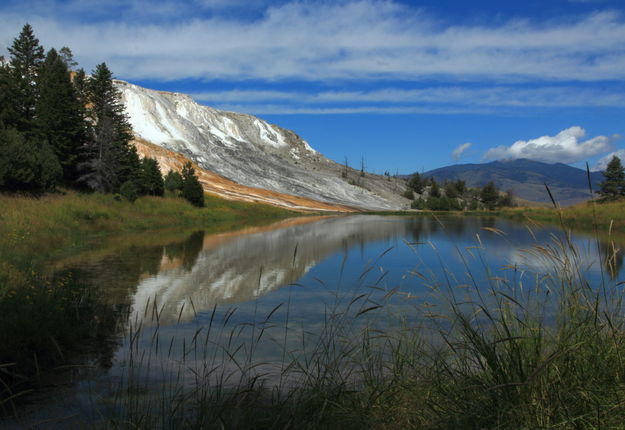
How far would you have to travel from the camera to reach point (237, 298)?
1103 centimetres

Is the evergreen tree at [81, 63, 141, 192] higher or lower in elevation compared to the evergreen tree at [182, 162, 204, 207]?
higher

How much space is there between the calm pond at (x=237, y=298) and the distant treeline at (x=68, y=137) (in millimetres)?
10945

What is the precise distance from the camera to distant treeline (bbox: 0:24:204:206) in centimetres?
2844

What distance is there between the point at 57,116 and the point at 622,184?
55.5 m

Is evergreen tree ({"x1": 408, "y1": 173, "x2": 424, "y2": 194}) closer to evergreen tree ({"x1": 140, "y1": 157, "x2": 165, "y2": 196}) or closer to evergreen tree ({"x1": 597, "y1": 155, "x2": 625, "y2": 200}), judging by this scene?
evergreen tree ({"x1": 597, "y1": 155, "x2": 625, "y2": 200})

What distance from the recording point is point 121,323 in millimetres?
8297

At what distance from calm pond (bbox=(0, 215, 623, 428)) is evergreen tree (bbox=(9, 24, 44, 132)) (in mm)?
21508

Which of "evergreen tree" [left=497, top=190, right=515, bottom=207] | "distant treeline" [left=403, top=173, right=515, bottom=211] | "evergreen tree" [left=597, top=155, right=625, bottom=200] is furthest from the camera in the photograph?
"evergreen tree" [left=497, top=190, right=515, bottom=207]

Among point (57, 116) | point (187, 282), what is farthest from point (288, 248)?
point (57, 116)

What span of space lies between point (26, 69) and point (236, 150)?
166 ft

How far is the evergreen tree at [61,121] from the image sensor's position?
34.9 m

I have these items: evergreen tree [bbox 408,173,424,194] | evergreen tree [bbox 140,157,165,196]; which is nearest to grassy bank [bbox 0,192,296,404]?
evergreen tree [bbox 140,157,165,196]

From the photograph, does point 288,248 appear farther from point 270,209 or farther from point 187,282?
point 270,209

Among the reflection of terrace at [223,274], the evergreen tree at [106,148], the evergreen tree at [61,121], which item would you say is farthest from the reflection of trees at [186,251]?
the evergreen tree at [61,121]
